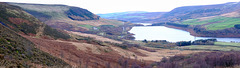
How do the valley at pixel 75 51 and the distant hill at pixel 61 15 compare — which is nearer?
the valley at pixel 75 51

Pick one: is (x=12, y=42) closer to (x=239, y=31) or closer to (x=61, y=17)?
(x=239, y=31)

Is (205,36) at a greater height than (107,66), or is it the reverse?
(107,66)

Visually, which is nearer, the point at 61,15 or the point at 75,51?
the point at 75,51

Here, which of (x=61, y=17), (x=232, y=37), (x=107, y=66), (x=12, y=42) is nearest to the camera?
(x=12, y=42)

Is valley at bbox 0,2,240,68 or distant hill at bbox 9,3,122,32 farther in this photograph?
distant hill at bbox 9,3,122,32

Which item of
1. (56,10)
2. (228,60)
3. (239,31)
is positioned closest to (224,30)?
(239,31)

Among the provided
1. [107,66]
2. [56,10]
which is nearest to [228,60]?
[107,66]

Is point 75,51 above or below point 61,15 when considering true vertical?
below

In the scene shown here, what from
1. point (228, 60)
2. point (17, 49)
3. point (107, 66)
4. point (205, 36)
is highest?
point (17, 49)

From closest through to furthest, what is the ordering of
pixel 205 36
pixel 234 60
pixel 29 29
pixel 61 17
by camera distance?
pixel 234 60, pixel 29 29, pixel 205 36, pixel 61 17

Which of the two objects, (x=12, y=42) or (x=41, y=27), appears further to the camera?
(x=41, y=27)
